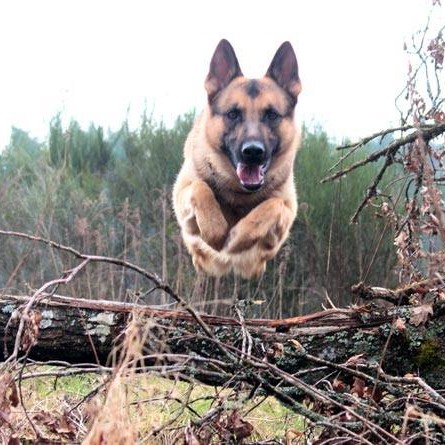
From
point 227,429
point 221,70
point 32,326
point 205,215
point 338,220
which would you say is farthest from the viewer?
point 338,220

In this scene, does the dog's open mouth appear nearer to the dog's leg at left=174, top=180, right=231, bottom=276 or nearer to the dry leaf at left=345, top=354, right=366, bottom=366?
the dog's leg at left=174, top=180, right=231, bottom=276

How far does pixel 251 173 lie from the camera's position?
5.19 m

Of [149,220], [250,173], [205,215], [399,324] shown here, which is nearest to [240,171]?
[250,173]

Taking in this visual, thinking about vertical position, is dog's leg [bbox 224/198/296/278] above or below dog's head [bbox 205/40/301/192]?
below

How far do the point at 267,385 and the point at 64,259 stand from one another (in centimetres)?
676

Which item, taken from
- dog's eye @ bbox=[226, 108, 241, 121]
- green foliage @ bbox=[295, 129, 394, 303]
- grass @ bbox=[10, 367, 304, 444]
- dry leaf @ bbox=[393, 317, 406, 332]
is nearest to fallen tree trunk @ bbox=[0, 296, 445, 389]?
dry leaf @ bbox=[393, 317, 406, 332]

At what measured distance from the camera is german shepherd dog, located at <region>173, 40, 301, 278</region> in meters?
5.25

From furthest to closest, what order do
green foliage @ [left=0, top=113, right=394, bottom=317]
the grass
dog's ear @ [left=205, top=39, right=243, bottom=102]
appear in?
green foliage @ [left=0, top=113, right=394, bottom=317] → dog's ear @ [left=205, top=39, right=243, bottom=102] → the grass

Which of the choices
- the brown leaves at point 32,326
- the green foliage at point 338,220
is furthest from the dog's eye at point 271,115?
the green foliage at point 338,220

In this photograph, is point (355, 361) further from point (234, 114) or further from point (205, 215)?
point (234, 114)

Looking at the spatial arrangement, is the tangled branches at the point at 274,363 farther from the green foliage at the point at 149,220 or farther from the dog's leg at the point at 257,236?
the green foliage at the point at 149,220

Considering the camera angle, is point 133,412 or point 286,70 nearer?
point 133,412

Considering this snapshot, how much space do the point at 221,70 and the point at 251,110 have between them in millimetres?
424

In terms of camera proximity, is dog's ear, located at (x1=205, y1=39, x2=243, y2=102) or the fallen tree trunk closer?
the fallen tree trunk
